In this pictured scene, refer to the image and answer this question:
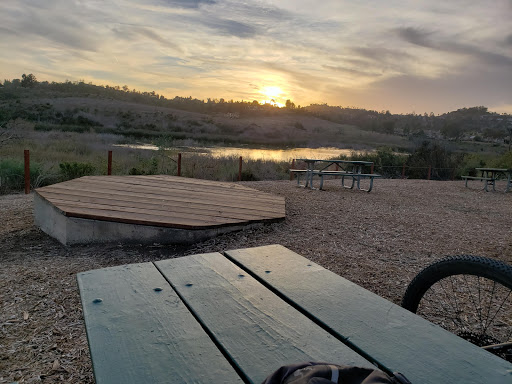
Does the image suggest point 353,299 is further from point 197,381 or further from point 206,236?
point 206,236

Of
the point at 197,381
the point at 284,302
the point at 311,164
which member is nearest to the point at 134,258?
the point at 284,302

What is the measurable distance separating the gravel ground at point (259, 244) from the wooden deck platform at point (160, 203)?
247mm

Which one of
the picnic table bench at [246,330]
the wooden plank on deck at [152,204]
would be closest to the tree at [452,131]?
the wooden plank on deck at [152,204]

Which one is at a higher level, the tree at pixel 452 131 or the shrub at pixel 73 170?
the tree at pixel 452 131

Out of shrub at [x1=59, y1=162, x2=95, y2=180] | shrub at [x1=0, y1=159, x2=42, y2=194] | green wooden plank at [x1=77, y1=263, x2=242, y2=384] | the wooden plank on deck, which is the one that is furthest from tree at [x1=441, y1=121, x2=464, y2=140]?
green wooden plank at [x1=77, y1=263, x2=242, y2=384]

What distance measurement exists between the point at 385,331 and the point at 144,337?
2.18 ft

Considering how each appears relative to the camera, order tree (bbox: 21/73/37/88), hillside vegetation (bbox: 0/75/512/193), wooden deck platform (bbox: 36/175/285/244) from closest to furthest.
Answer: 1. wooden deck platform (bbox: 36/175/285/244)
2. hillside vegetation (bbox: 0/75/512/193)
3. tree (bbox: 21/73/37/88)

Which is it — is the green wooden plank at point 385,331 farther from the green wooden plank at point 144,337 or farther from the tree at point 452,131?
the tree at point 452,131

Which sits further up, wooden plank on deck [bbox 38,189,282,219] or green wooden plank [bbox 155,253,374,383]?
green wooden plank [bbox 155,253,374,383]

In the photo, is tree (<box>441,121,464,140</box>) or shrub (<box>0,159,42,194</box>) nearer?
shrub (<box>0,159,42,194</box>)

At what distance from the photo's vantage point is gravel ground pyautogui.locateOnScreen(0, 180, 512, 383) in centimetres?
216

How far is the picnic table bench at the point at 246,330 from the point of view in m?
0.90

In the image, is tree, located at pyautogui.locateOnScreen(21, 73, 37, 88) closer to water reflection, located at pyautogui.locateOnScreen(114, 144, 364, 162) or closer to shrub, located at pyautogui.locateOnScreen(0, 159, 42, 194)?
water reflection, located at pyautogui.locateOnScreen(114, 144, 364, 162)

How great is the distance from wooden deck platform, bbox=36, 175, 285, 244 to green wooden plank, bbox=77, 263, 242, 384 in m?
Answer: 2.68
